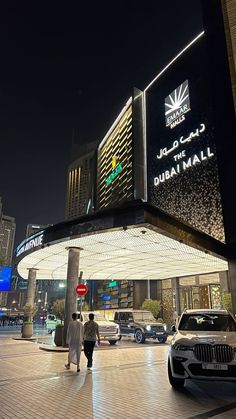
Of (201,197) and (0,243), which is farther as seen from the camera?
(0,243)

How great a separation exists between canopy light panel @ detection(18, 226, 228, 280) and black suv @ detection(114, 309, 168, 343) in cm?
334

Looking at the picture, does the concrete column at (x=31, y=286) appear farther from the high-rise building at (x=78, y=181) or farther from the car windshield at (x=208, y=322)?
the high-rise building at (x=78, y=181)

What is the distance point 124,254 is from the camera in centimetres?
1784

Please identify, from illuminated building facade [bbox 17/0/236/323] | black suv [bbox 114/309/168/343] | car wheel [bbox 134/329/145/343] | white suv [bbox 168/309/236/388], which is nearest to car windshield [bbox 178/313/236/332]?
white suv [bbox 168/309/236/388]

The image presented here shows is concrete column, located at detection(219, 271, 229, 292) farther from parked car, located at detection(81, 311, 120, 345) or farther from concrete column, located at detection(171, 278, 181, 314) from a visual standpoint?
parked car, located at detection(81, 311, 120, 345)

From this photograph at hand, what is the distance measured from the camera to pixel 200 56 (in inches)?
1273

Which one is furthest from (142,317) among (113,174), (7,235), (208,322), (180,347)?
(7,235)

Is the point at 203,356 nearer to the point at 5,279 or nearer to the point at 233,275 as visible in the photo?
the point at 233,275

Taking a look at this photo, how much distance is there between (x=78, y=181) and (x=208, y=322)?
160m

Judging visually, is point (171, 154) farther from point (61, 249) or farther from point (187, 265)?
point (61, 249)

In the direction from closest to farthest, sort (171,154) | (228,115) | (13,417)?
(13,417) < (228,115) < (171,154)

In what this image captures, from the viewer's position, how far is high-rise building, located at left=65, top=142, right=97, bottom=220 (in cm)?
15538

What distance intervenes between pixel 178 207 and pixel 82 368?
23190mm

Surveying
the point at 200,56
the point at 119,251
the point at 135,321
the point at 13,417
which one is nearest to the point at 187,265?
the point at 135,321
